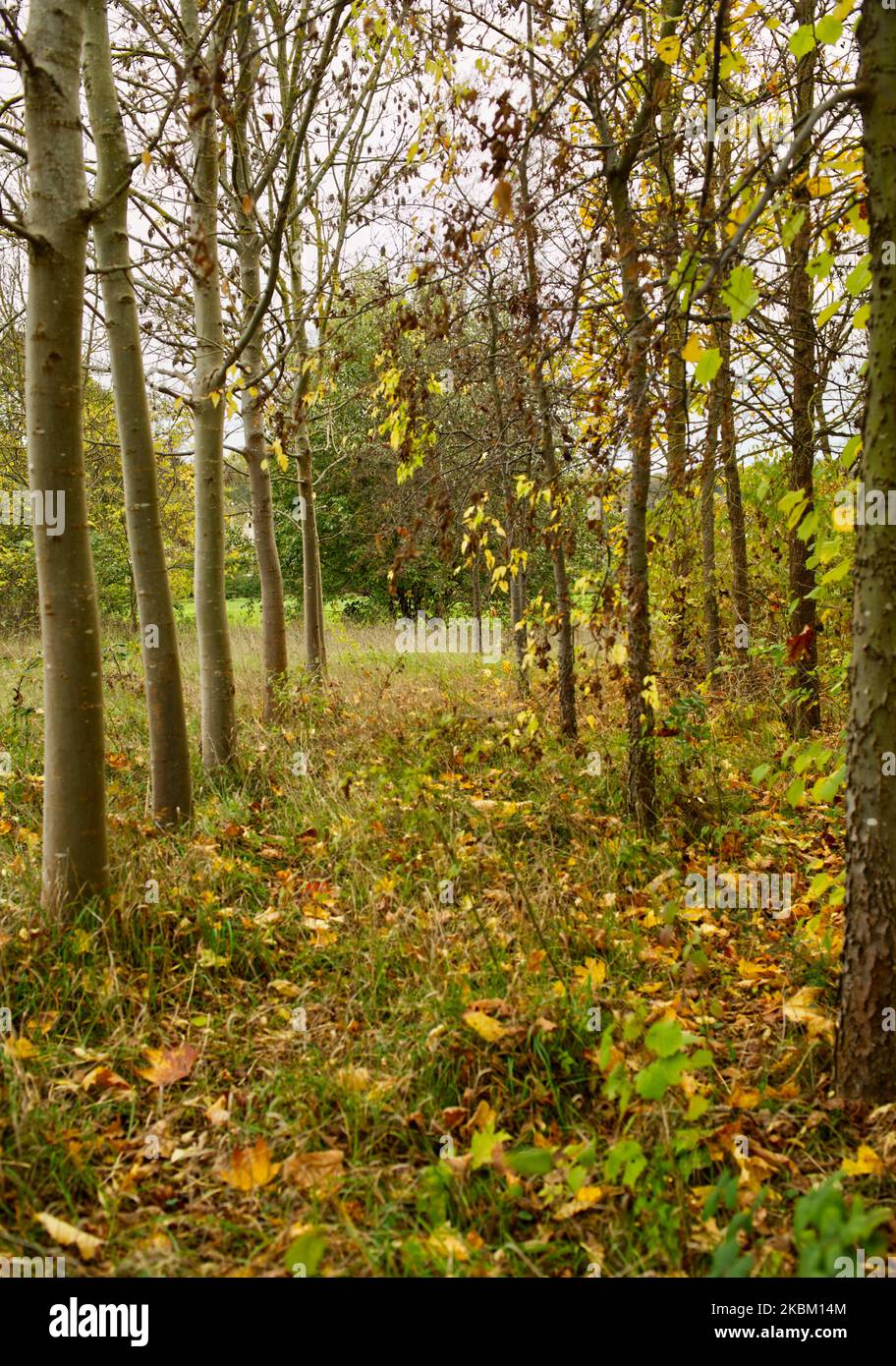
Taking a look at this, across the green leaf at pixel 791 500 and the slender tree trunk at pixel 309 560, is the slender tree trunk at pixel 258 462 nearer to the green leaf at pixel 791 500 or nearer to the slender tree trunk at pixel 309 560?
the slender tree trunk at pixel 309 560

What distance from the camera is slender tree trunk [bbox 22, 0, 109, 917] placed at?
3318 mm

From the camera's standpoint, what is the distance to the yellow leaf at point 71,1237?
217 cm

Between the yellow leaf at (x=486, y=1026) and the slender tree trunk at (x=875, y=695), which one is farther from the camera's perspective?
the yellow leaf at (x=486, y=1026)

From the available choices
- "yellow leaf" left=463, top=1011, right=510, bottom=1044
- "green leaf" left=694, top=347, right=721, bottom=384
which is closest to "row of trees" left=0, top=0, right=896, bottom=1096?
"green leaf" left=694, top=347, right=721, bottom=384

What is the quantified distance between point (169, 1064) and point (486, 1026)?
114 cm

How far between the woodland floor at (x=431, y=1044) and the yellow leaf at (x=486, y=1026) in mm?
14

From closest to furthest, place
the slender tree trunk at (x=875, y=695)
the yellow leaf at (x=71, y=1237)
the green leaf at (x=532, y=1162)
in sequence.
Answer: the green leaf at (x=532, y=1162) → the yellow leaf at (x=71, y=1237) → the slender tree trunk at (x=875, y=695)

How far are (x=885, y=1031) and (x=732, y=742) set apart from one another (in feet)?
13.7

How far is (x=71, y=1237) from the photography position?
219 centimetres

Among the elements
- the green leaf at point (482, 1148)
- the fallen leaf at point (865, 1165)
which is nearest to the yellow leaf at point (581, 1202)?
the green leaf at point (482, 1148)

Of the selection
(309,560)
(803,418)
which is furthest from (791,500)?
(309,560)

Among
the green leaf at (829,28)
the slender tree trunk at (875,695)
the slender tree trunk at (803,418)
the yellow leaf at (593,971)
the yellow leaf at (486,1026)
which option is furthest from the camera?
the slender tree trunk at (803,418)

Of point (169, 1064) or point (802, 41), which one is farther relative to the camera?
point (169, 1064)

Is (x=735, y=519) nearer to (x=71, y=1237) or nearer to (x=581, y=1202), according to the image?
(x=581, y=1202)
